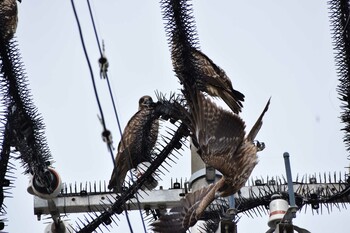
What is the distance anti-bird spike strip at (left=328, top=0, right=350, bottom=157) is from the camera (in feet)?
27.3

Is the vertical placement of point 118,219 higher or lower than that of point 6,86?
lower

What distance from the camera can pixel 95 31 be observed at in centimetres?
668

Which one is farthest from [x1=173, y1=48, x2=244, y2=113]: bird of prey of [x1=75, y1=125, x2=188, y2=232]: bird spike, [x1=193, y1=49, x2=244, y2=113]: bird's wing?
[x1=75, y1=125, x2=188, y2=232]: bird spike

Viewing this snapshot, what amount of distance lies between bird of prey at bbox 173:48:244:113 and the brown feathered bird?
0.33 metres

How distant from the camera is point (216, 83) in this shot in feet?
33.7

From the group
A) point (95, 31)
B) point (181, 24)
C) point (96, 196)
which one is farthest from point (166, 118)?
point (96, 196)

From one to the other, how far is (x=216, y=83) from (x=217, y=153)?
230cm

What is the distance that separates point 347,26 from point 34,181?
5.77ft

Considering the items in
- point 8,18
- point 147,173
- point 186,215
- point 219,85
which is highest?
point 8,18

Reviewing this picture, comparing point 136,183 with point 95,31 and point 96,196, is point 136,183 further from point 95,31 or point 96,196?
point 96,196

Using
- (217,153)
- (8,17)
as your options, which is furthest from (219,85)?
Answer: (217,153)

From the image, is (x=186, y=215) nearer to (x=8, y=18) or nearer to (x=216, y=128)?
(x=216, y=128)

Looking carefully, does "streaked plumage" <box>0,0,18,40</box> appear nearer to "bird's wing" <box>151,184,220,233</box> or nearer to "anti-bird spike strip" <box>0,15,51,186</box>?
"anti-bird spike strip" <box>0,15,51,186</box>

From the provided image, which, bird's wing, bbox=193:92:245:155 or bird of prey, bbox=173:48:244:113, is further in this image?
bird of prey, bbox=173:48:244:113
